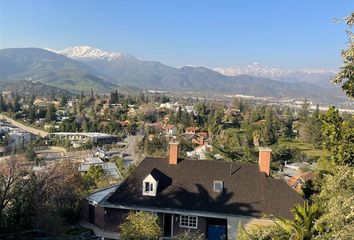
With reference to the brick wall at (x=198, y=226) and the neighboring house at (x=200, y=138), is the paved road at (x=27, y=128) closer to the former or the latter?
the neighboring house at (x=200, y=138)

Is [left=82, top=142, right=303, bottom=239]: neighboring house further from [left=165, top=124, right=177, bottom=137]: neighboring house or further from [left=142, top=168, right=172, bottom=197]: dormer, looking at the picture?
[left=165, top=124, right=177, bottom=137]: neighboring house

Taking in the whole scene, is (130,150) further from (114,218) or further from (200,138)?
(114,218)

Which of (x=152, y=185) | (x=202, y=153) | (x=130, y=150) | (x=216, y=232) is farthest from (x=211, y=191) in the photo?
(x=130, y=150)

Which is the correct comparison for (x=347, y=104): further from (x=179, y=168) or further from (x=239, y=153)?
(x=239, y=153)

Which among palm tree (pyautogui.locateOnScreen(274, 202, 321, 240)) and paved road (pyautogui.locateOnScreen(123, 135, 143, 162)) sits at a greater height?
palm tree (pyautogui.locateOnScreen(274, 202, 321, 240))

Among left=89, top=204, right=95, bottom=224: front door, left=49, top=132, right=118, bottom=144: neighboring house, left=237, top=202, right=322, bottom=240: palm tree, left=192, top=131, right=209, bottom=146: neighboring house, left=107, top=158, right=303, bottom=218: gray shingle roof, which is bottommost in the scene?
left=49, top=132, right=118, bottom=144: neighboring house

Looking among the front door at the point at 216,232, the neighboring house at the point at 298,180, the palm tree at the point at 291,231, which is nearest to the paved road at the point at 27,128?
the neighboring house at the point at 298,180

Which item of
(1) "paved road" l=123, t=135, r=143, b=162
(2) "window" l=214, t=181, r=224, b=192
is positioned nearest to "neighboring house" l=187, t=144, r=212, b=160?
(1) "paved road" l=123, t=135, r=143, b=162
